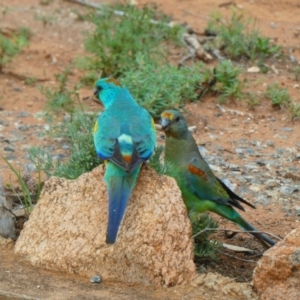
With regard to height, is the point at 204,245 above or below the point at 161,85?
above

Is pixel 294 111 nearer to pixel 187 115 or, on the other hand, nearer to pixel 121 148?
pixel 187 115

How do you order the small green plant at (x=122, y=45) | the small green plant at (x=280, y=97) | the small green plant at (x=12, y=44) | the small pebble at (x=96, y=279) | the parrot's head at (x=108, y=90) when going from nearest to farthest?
the small pebble at (x=96, y=279), the parrot's head at (x=108, y=90), the small green plant at (x=280, y=97), the small green plant at (x=122, y=45), the small green plant at (x=12, y=44)

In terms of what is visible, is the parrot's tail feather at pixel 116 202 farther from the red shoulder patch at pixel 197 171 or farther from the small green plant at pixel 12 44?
the small green plant at pixel 12 44

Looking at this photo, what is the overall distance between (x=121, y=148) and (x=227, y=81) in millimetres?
3057

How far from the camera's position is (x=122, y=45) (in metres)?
7.04

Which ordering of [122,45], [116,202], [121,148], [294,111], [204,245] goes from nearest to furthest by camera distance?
[116,202] < [121,148] < [204,245] < [294,111] < [122,45]

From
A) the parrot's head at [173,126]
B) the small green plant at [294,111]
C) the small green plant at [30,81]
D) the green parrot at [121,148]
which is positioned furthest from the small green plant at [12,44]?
the green parrot at [121,148]

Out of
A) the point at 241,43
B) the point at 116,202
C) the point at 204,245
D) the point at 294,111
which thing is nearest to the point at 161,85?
the point at 294,111

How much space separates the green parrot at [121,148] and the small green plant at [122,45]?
276 cm

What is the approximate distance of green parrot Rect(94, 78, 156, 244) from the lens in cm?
362

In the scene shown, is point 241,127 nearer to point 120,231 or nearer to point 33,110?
point 33,110

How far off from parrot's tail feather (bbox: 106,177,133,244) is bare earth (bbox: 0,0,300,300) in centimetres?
26

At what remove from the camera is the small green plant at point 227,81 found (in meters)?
6.65

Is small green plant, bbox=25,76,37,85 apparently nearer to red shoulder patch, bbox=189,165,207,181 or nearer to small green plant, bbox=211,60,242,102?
small green plant, bbox=211,60,242,102
